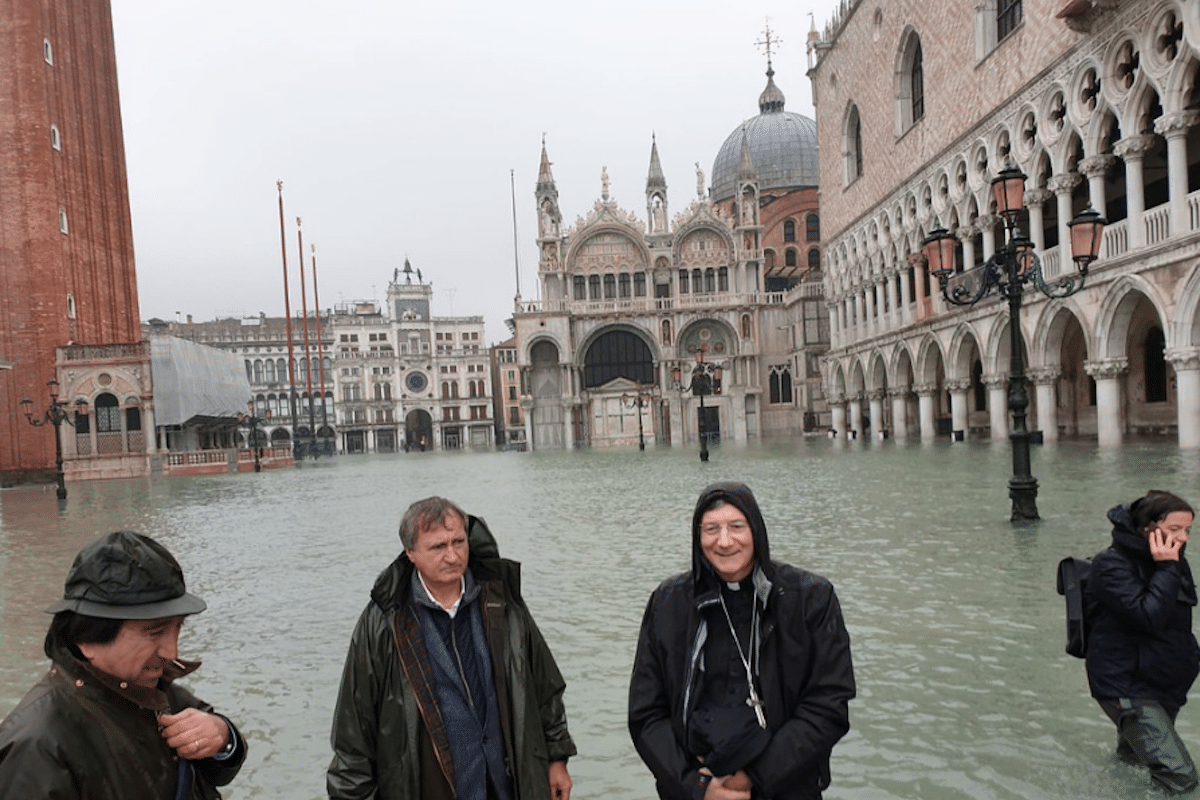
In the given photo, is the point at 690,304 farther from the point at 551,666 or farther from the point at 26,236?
the point at 551,666

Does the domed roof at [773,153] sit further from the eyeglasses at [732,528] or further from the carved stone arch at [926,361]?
the eyeglasses at [732,528]

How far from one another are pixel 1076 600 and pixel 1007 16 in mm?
24132

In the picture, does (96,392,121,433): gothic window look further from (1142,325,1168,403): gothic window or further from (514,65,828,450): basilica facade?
(1142,325,1168,403): gothic window

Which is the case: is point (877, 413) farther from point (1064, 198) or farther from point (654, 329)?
point (654, 329)

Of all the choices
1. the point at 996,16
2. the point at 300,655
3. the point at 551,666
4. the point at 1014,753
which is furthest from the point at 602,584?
the point at 996,16

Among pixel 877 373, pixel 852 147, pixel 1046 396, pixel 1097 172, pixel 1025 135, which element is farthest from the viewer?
pixel 852 147

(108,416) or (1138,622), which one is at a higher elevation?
(108,416)

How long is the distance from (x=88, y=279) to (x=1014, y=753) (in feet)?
133

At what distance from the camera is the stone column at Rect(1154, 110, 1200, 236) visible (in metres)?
15.9

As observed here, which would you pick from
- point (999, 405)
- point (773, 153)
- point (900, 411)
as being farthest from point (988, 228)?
point (773, 153)

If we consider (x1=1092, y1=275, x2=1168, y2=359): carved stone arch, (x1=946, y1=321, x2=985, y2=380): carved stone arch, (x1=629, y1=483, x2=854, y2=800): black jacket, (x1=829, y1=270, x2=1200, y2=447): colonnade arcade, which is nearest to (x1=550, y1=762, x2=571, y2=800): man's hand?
(x1=629, y1=483, x2=854, y2=800): black jacket

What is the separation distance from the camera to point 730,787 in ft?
8.34

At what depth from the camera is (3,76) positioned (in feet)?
107

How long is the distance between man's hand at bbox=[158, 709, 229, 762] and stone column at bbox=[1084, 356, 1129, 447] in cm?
Result: 2055
